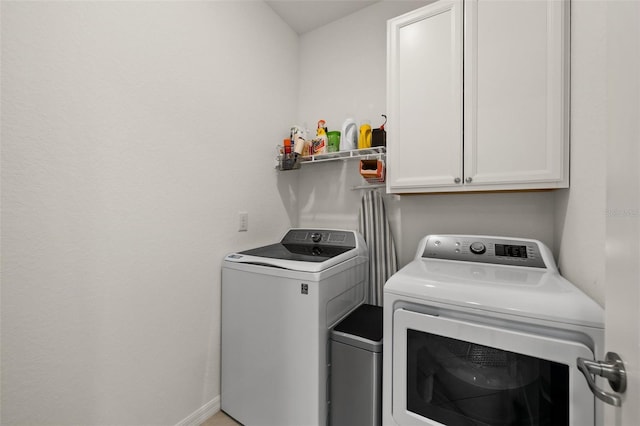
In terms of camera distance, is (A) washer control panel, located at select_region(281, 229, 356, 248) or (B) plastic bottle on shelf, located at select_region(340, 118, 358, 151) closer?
(A) washer control panel, located at select_region(281, 229, 356, 248)

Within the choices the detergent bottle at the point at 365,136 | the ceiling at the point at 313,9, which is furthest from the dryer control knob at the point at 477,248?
the ceiling at the point at 313,9

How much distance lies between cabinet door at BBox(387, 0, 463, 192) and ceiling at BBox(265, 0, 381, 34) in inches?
27.0

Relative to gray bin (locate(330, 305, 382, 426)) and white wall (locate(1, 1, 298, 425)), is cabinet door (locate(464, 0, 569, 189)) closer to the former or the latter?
gray bin (locate(330, 305, 382, 426))

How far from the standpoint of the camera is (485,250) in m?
1.39

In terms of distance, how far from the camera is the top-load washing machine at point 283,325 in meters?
1.29

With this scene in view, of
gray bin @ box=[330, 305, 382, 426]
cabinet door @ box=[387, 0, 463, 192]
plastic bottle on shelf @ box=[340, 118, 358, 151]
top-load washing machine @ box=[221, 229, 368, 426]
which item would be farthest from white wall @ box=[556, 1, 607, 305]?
plastic bottle on shelf @ box=[340, 118, 358, 151]

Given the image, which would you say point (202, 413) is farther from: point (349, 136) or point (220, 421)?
point (349, 136)

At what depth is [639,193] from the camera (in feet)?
1.38

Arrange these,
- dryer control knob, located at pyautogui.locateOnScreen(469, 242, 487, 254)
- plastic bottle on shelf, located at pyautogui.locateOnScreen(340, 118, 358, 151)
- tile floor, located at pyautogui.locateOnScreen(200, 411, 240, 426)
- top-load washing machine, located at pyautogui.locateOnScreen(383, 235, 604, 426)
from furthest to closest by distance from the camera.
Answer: plastic bottle on shelf, located at pyautogui.locateOnScreen(340, 118, 358, 151) < tile floor, located at pyautogui.locateOnScreen(200, 411, 240, 426) < dryer control knob, located at pyautogui.locateOnScreen(469, 242, 487, 254) < top-load washing machine, located at pyautogui.locateOnScreen(383, 235, 604, 426)

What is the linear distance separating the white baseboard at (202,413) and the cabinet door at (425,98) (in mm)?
1641

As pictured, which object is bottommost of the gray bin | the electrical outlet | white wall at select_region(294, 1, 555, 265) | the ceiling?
the gray bin

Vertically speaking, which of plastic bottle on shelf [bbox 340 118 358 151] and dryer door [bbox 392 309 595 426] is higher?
plastic bottle on shelf [bbox 340 118 358 151]

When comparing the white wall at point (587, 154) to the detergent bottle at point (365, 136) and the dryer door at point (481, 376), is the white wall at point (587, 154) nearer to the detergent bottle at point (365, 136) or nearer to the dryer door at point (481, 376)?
the dryer door at point (481, 376)

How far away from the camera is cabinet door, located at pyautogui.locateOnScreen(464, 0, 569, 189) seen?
117cm
